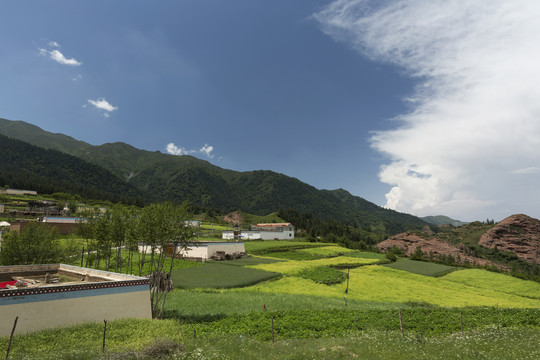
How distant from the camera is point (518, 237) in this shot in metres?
99.2

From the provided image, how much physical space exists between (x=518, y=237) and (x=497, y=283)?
64.0 m

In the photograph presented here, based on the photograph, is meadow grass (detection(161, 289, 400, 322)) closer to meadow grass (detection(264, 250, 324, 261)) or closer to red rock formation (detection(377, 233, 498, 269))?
meadow grass (detection(264, 250, 324, 261))

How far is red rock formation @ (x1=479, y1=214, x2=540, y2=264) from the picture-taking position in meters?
93.3

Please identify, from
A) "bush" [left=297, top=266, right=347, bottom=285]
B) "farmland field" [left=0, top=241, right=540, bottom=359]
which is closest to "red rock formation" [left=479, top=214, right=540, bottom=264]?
"farmland field" [left=0, top=241, right=540, bottom=359]

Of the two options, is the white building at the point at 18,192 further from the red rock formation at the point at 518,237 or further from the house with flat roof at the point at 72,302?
the red rock formation at the point at 518,237

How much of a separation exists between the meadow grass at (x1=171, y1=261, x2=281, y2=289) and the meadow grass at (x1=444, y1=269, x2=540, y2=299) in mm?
40136

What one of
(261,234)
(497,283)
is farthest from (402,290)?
(261,234)

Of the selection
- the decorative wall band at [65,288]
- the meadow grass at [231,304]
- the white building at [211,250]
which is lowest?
the meadow grass at [231,304]

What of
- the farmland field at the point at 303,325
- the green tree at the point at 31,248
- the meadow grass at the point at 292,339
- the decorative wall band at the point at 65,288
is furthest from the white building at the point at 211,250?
the meadow grass at the point at 292,339

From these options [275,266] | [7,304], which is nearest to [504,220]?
[275,266]

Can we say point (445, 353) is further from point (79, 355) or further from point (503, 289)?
point (503, 289)

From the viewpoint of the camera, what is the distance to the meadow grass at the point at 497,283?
161 ft

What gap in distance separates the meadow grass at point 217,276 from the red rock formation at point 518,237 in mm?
98185

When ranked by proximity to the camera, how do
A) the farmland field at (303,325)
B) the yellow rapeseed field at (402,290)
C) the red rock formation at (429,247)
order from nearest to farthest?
1. the farmland field at (303,325)
2. the yellow rapeseed field at (402,290)
3. the red rock formation at (429,247)
